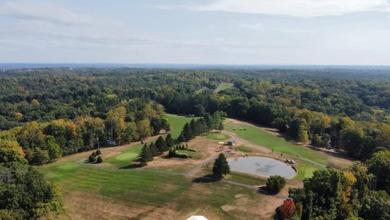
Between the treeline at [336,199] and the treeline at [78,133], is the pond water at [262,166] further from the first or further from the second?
the treeline at [78,133]

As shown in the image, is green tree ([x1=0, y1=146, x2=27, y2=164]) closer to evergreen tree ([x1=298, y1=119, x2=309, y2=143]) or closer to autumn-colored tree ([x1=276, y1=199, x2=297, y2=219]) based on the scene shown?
autumn-colored tree ([x1=276, y1=199, x2=297, y2=219])

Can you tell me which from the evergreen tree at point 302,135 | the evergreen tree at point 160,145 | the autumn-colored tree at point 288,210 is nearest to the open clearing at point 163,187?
the evergreen tree at point 160,145

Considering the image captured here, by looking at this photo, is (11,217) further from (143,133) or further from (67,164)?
(143,133)

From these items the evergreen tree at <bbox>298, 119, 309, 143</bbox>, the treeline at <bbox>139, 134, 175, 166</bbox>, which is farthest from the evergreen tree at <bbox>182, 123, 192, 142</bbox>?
the evergreen tree at <bbox>298, 119, 309, 143</bbox>

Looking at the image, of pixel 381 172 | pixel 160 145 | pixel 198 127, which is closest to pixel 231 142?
pixel 198 127

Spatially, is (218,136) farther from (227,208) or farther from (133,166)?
(227,208)

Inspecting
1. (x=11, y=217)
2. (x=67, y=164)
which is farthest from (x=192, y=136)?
(x=11, y=217)
